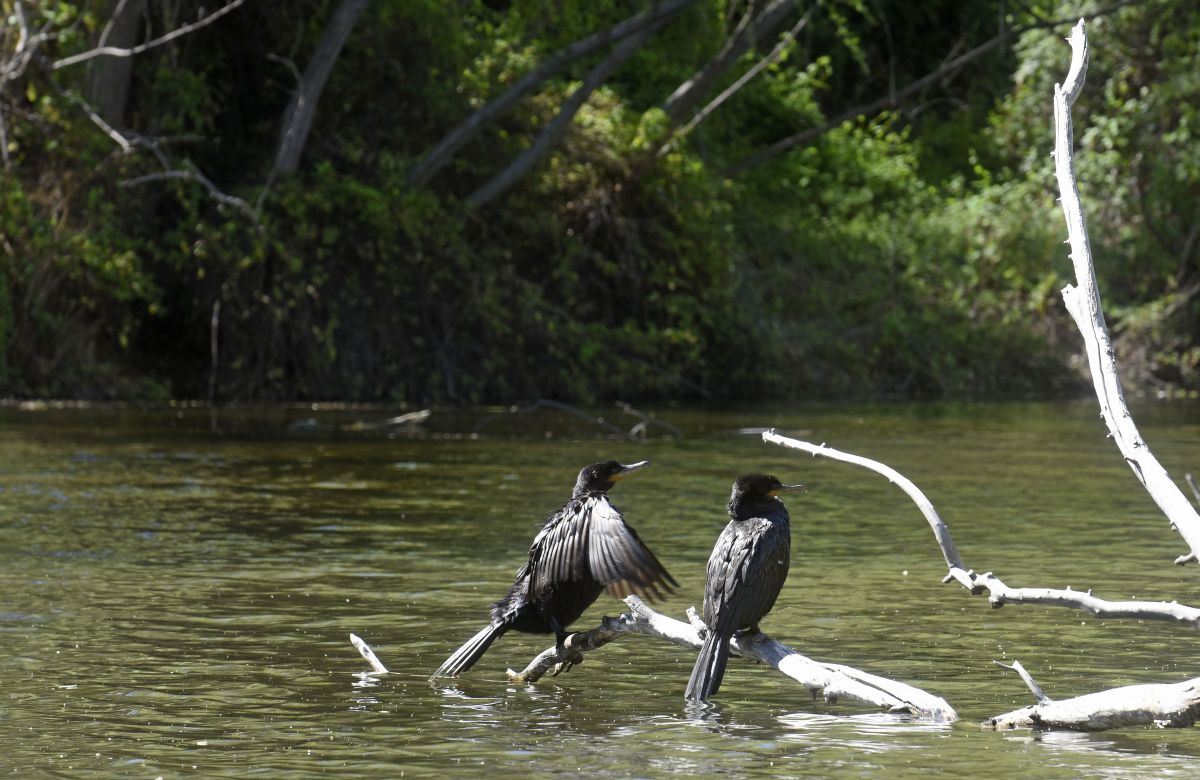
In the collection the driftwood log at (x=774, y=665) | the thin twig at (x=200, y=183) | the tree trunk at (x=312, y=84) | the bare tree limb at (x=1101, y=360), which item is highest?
the tree trunk at (x=312, y=84)

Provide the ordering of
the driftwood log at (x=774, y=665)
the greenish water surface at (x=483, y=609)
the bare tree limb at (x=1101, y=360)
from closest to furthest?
the bare tree limb at (x=1101, y=360)
the driftwood log at (x=774, y=665)
the greenish water surface at (x=483, y=609)

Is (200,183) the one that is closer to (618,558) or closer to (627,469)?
(627,469)

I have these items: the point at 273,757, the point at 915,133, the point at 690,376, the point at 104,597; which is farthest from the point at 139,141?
the point at 915,133

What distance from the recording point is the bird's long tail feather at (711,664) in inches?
231

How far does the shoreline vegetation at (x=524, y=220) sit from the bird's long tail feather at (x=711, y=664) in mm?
12359

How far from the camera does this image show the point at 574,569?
6.17 metres

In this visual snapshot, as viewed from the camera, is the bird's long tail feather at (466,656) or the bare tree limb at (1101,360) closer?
the bare tree limb at (1101,360)

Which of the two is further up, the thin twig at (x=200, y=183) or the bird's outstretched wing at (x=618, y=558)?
the thin twig at (x=200, y=183)

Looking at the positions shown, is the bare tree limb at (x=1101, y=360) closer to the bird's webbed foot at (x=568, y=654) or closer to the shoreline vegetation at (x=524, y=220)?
the bird's webbed foot at (x=568, y=654)

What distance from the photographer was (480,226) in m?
Answer: 22.1

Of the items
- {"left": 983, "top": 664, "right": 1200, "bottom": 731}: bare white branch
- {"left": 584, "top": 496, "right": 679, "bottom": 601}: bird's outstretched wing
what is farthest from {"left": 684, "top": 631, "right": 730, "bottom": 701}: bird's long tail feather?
{"left": 983, "top": 664, "right": 1200, "bottom": 731}: bare white branch

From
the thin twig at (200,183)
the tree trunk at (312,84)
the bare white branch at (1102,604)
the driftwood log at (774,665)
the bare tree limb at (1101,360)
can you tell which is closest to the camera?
the bare white branch at (1102,604)

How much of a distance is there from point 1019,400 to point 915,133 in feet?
34.3

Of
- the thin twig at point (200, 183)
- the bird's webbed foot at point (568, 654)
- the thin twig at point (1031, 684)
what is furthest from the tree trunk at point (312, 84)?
the thin twig at point (1031, 684)
